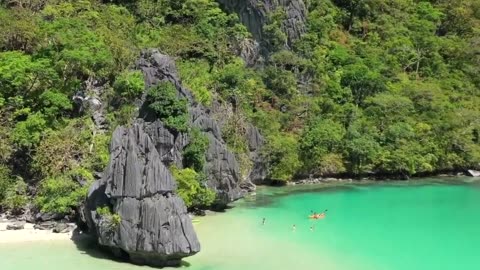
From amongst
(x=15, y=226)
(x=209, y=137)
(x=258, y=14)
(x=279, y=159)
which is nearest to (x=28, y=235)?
(x=15, y=226)

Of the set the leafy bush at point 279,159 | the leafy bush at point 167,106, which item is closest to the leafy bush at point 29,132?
the leafy bush at point 167,106

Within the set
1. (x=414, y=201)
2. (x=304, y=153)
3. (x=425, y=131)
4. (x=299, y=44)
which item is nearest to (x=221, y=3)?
(x=299, y=44)

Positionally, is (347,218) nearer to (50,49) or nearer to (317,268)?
(317,268)

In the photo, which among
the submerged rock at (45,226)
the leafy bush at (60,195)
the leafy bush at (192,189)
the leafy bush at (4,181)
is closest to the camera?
the submerged rock at (45,226)

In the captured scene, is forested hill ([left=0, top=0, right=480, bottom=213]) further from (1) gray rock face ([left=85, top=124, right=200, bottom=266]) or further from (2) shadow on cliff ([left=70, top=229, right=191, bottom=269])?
(1) gray rock face ([left=85, top=124, right=200, bottom=266])

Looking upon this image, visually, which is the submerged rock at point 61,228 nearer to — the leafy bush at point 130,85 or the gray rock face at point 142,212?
the gray rock face at point 142,212

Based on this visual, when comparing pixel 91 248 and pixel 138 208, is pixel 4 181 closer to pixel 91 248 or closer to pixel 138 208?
pixel 91 248
